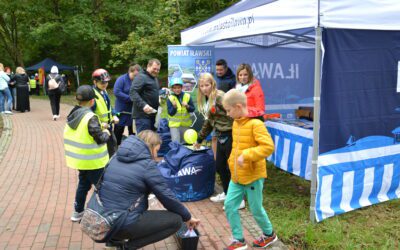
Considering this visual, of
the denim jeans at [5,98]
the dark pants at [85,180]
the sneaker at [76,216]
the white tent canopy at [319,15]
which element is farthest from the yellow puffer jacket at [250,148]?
the denim jeans at [5,98]

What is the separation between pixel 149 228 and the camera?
2.99m

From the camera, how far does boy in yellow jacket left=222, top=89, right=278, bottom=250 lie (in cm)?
A: 335

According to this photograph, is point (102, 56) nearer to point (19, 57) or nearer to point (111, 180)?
point (19, 57)

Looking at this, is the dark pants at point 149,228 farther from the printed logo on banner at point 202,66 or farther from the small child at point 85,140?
the printed logo on banner at point 202,66

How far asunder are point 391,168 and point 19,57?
2965 centimetres

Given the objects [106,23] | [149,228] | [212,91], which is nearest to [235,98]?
[149,228]

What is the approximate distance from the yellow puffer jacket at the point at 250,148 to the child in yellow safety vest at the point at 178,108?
2749mm

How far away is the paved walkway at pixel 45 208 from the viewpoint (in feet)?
12.9

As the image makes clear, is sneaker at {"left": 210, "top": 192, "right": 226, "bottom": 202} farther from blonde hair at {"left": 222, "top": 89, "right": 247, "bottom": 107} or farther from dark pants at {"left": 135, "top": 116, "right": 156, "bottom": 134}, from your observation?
blonde hair at {"left": 222, "top": 89, "right": 247, "bottom": 107}

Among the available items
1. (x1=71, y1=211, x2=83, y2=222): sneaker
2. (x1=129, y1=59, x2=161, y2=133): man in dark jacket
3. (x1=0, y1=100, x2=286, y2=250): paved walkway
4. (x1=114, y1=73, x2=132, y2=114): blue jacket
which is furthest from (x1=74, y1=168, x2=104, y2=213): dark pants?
(x1=114, y1=73, x2=132, y2=114): blue jacket

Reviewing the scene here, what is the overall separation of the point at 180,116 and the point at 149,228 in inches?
139

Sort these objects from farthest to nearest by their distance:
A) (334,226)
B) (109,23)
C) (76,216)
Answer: (109,23), (76,216), (334,226)

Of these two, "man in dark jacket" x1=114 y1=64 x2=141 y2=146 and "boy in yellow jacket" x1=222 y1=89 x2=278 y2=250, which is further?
"man in dark jacket" x1=114 y1=64 x2=141 y2=146

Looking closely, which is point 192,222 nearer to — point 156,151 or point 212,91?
point 156,151
